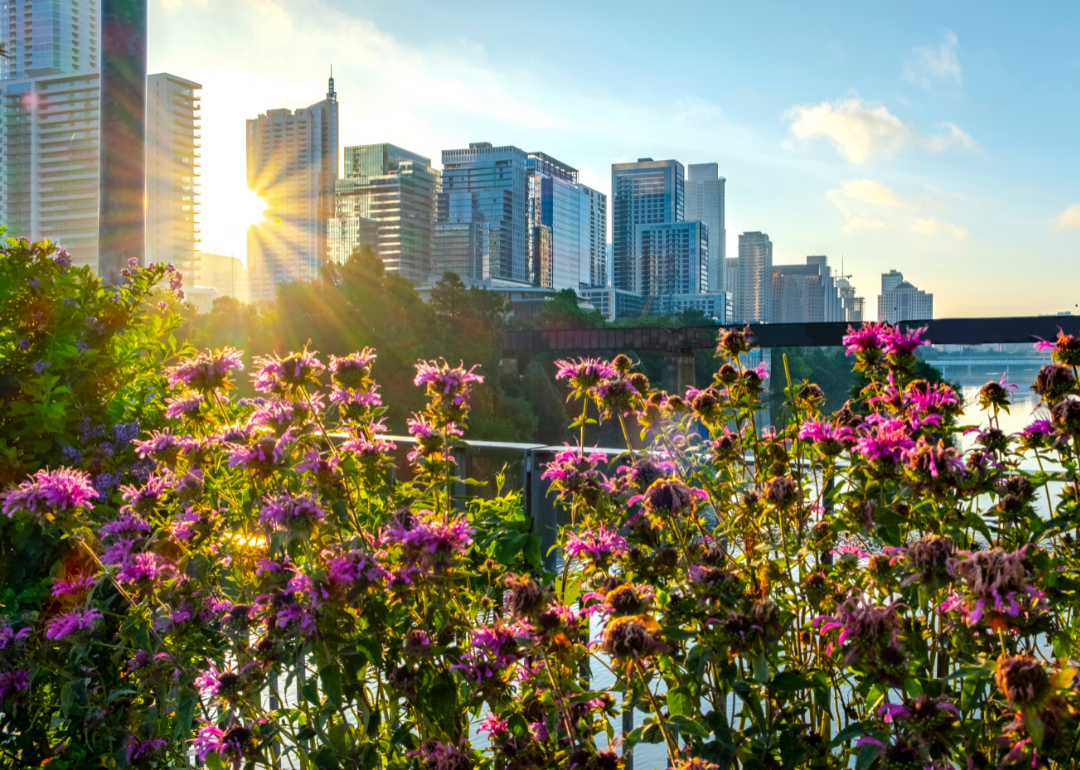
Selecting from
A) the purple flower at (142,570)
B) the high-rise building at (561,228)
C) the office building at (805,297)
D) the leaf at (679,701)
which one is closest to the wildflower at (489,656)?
the leaf at (679,701)

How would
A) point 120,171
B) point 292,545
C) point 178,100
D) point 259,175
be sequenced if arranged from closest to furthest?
1. point 292,545
2. point 120,171
3. point 178,100
4. point 259,175

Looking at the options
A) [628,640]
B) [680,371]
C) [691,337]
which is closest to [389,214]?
[691,337]

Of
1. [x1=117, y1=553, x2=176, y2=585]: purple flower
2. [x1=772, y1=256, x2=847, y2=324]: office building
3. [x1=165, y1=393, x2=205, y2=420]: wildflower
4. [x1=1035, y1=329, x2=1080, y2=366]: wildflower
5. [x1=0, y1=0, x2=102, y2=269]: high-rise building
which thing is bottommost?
[x1=117, y1=553, x2=176, y2=585]: purple flower

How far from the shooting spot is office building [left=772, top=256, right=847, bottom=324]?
136375 millimetres

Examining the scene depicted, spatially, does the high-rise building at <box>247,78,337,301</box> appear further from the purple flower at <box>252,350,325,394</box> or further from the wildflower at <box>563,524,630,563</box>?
the wildflower at <box>563,524,630,563</box>

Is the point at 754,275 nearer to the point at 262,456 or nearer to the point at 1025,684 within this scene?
the point at 262,456

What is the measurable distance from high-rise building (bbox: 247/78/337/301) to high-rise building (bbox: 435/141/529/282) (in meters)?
13.6

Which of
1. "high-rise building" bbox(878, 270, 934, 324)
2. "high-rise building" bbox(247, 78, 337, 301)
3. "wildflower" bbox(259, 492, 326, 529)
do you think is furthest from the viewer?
"high-rise building" bbox(247, 78, 337, 301)

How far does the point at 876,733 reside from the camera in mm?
771

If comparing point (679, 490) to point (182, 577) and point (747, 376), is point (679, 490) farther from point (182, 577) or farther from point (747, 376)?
point (182, 577)

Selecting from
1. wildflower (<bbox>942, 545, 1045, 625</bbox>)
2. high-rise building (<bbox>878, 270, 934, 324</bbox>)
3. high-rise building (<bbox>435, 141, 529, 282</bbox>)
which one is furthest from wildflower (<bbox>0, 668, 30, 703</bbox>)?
high-rise building (<bbox>435, 141, 529, 282</bbox>)

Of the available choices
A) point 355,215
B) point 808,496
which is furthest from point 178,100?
point 355,215

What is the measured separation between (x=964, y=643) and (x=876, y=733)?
130 millimetres

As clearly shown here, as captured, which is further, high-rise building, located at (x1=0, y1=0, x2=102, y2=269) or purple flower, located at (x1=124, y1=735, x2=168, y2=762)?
high-rise building, located at (x1=0, y1=0, x2=102, y2=269)
